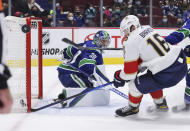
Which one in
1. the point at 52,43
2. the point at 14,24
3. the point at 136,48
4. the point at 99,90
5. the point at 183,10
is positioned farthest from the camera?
the point at 183,10

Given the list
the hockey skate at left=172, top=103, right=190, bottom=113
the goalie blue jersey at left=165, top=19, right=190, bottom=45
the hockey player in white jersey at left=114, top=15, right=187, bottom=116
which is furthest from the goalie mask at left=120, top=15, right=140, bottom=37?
the hockey skate at left=172, top=103, right=190, bottom=113

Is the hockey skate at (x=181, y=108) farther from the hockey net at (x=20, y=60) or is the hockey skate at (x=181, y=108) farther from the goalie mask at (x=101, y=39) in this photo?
the hockey net at (x=20, y=60)

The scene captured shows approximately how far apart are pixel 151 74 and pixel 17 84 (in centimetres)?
121

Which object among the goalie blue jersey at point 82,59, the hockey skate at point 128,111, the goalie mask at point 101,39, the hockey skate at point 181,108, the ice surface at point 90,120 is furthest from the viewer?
the goalie mask at point 101,39

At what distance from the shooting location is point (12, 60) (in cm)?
304

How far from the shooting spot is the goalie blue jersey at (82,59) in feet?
10.0

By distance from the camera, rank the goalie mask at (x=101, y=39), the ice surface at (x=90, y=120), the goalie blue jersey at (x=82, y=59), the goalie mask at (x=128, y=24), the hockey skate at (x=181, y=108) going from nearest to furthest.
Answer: the ice surface at (x=90, y=120) < the goalie mask at (x=128, y=24) < the hockey skate at (x=181, y=108) < the goalie blue jersey at (x=82, y=59) < the goalie mask at (x=101, y=39)

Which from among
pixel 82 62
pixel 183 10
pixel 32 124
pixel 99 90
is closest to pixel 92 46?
pixel 82 62

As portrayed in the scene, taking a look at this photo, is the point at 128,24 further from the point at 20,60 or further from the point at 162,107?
the point at 20,60

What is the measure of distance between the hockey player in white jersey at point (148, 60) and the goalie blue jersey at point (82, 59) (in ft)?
1.63

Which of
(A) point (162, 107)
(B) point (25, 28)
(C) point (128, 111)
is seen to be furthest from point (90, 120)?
(B) point (25, 28)

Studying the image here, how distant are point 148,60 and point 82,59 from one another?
0.75 m

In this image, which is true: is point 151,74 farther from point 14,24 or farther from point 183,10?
point 183,10

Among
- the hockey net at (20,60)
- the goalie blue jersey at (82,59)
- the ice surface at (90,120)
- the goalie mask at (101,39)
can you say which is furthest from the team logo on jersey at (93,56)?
the hockey net at (20,60)
